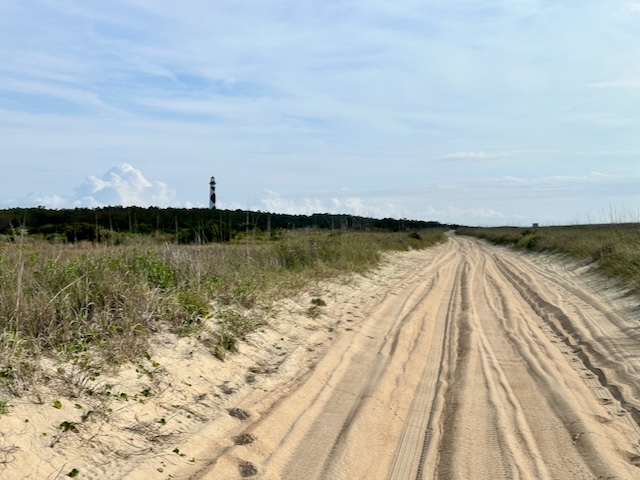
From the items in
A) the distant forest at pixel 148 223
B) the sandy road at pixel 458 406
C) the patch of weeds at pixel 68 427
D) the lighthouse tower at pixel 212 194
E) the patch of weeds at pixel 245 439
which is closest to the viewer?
the patch of weeds at pixel 68 427

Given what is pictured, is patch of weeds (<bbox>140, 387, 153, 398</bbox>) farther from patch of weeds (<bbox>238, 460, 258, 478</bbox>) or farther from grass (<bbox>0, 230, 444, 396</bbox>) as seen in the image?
patch of weeds (<bbox>238, 460, 258, 478</bbox>)

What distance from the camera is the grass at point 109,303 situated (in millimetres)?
5422

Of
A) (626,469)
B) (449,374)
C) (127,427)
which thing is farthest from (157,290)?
(626,469)

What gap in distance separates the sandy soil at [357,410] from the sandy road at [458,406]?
0.06 feet

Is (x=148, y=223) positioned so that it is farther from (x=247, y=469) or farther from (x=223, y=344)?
(x=247, y=469)

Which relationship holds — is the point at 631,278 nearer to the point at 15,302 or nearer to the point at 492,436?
the point at 492,436

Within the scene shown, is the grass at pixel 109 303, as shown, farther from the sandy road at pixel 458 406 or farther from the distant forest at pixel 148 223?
the distant forest at pixel 148 223

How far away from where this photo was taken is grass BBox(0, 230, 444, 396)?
542 centimetres

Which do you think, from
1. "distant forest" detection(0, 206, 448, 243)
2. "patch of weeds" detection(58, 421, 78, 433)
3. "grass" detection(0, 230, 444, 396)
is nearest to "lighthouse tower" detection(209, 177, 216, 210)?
"distant forest" detection(0, 206, 448, 243)

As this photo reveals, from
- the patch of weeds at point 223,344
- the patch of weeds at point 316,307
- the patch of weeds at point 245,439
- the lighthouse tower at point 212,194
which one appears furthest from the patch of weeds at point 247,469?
the lighthouse tower at point 212,194

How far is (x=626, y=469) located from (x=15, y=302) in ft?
18.0

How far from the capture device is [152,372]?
236 inches

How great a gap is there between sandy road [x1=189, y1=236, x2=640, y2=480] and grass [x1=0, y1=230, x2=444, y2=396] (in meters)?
1.49

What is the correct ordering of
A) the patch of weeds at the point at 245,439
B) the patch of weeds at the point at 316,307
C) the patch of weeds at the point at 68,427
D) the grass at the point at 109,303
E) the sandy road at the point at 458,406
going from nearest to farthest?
1. the patch of weeds at the point at 68,427
2. the sandy road at the point at 458,406
3. the patch of weeds at the point at 245,439
4. the grass at the point at 109,303
5. the patch of weeds at the point at 316,307
